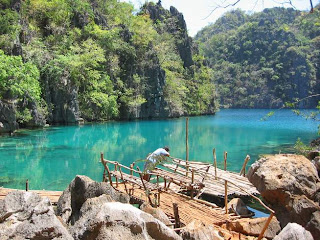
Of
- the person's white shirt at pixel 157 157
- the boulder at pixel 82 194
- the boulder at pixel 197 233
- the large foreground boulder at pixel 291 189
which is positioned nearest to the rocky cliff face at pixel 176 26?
the person's white shirt at pixel 157 157

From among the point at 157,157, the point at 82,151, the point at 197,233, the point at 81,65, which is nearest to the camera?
the point at 197,233

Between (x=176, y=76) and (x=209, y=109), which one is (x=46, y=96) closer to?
(x=176, y=76)

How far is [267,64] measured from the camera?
231ft

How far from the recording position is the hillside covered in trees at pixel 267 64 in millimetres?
66188

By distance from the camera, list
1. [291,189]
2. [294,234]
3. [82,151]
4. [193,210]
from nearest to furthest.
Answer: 1. [294,234]
2. [291,189]
3. [193,210]
4. [82,151]

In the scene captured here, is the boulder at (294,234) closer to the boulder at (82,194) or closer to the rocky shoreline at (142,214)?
the rocky shoreline at (142,214)

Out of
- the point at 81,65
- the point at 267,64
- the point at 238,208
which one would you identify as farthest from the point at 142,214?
the point at 267,64

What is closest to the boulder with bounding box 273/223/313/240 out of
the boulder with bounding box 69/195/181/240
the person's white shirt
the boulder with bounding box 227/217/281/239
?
the boulder with bounding box 227/217/281/239

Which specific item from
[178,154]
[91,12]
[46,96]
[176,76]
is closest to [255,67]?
[176,76]

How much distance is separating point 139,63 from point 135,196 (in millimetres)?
31124

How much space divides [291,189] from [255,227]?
36.4 inches

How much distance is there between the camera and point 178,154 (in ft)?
53.1

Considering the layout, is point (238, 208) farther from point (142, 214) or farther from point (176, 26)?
point (176, 26)

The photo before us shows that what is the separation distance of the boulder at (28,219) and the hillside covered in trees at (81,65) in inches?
644
